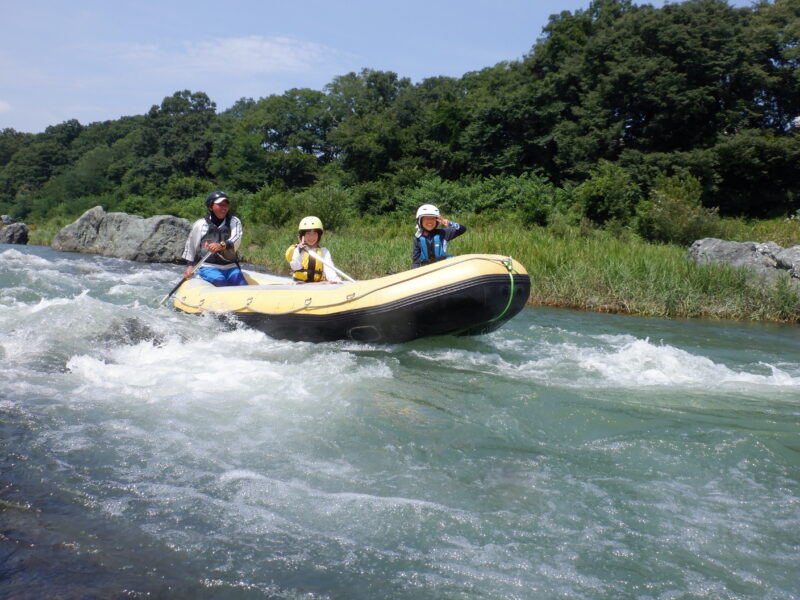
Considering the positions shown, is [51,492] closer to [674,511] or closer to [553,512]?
[553,512]

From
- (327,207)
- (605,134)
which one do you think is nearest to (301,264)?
(327,207)

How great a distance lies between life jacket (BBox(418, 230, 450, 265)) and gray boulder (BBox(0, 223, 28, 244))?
22.8 m

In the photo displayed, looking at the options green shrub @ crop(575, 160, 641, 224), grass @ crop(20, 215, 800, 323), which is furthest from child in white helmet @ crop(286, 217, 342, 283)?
green shrub @ crop(575, 160, 641, 224)

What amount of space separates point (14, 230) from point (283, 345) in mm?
22722

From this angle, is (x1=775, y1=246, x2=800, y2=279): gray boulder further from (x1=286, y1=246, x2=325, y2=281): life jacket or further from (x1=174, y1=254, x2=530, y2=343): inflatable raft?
(x1=286, y1=246, x2=325, y2=281): life jacket

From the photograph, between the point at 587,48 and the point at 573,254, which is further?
the point at 587,48

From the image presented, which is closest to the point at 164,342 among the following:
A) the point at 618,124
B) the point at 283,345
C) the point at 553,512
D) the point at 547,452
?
the point at 283,345

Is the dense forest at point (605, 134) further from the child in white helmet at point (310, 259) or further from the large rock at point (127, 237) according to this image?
the child in white helmet at point (310, 259)

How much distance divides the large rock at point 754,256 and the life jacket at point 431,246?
19.5 feet

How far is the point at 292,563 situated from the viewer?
7.38 ft

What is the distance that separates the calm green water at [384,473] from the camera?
219 centimetres

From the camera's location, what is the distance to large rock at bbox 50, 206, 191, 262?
57.9 feet

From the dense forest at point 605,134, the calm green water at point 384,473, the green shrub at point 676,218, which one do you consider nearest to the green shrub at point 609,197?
the dense forest at point 605,134

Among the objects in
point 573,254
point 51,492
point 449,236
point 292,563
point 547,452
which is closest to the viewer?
point 292,563
